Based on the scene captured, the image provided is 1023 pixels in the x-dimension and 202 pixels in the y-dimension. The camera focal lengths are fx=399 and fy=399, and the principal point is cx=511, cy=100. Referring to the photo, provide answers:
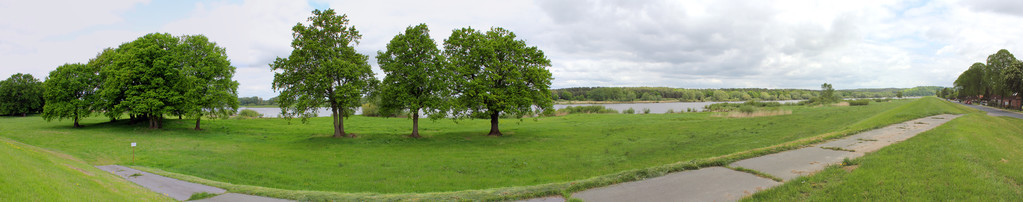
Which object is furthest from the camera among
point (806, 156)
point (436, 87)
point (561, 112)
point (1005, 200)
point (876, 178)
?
point (561, 112)

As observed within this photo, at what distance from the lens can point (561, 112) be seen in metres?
68.0

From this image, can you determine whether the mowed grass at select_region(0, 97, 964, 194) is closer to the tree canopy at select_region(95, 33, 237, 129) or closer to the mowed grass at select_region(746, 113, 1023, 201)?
the tree canopy at select_region(95, 33, 237, 129)

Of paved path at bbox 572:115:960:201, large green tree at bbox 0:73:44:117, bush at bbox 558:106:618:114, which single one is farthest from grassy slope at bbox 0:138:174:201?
bush at bbox 558:106:618:114

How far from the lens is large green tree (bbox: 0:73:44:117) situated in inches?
1694

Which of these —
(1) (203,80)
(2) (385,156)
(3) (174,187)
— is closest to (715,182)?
(3) (174,187)

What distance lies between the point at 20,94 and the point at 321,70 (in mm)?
48479

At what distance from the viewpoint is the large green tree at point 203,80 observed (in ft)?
91.0

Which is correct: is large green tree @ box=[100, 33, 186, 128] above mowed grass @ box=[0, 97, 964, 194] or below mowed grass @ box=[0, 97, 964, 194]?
above

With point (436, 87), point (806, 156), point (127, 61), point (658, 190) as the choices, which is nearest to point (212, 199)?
point (658, 190)

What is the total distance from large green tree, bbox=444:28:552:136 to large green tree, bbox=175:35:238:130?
17.6 meters

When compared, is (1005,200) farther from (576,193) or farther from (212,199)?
(212,199)

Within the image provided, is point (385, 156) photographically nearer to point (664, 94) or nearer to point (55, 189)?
point (55, 189)

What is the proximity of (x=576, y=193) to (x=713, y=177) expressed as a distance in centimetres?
301

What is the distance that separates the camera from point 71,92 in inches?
1161
